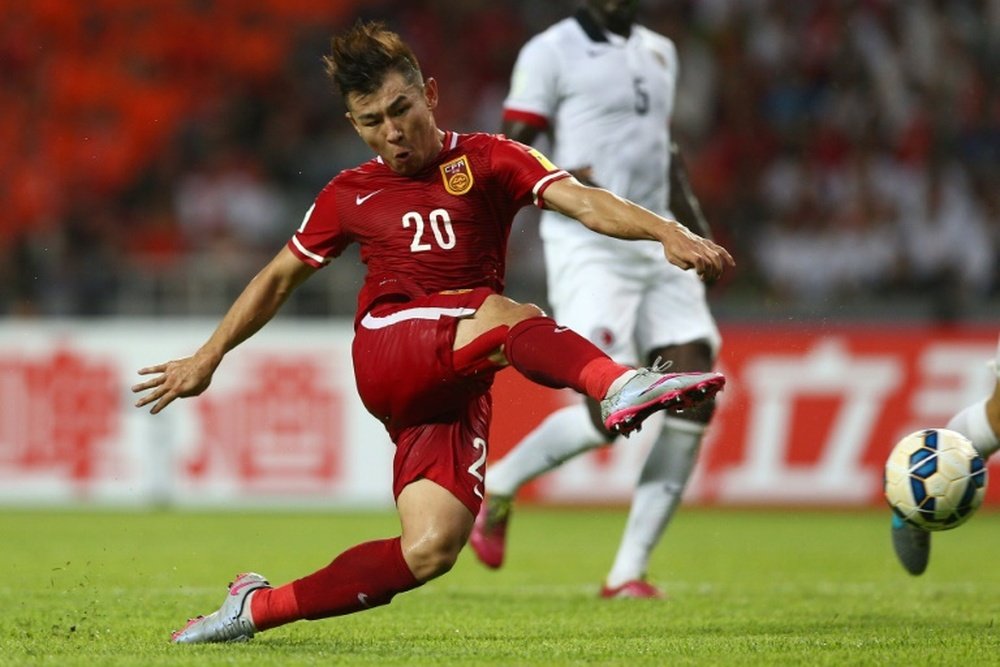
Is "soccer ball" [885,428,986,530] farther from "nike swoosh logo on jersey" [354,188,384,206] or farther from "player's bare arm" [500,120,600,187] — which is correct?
"nike swoosh logo on jersey" [354,188,384,206]

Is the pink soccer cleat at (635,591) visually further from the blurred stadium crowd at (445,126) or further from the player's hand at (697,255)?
the blurred stadium crowd at (445,126)

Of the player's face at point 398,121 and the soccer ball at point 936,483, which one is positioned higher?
the player's face at point 398,121

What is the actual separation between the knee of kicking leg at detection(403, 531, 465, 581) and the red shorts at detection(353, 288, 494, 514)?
13 cm

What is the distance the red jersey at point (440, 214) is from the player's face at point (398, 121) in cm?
9

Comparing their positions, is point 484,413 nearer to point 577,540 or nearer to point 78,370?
point 577,540

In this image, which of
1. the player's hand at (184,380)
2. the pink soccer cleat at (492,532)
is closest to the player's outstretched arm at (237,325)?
the player's hand at (184,380)

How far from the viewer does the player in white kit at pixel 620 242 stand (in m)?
6.84

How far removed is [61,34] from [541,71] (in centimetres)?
971

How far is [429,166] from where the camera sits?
512 cm

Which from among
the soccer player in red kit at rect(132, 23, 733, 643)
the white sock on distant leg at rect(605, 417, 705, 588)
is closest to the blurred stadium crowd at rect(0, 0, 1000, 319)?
the white sock on distant leg at rect(605, 417, 705, 588)

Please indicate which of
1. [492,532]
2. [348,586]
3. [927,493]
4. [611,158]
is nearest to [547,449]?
[492,532]

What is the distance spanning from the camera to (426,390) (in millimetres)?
4918

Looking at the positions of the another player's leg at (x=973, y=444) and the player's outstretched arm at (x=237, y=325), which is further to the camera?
the another player's leg at (x=973, y=444)

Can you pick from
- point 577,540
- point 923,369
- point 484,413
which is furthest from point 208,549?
point 923,369
